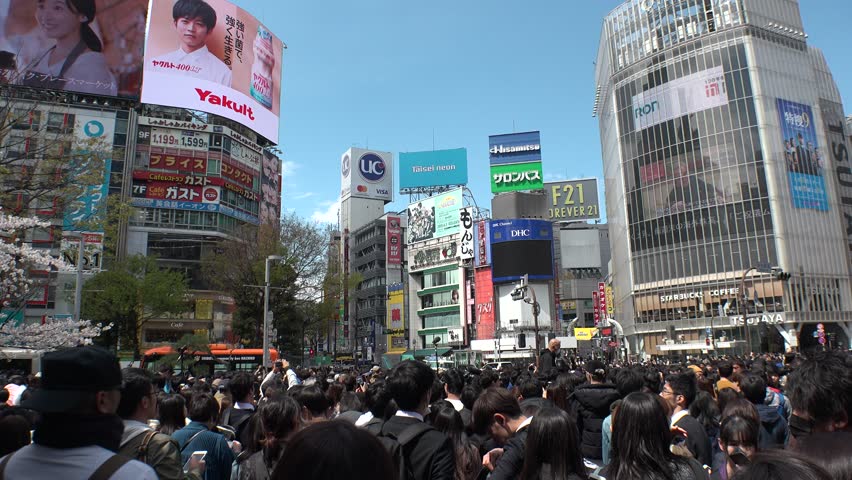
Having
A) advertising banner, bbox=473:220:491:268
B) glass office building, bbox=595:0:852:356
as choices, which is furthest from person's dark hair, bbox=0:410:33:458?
advertising banner, bbox=473:220:491:268

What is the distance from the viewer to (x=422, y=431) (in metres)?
3.92

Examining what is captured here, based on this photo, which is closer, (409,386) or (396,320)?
(409,386)

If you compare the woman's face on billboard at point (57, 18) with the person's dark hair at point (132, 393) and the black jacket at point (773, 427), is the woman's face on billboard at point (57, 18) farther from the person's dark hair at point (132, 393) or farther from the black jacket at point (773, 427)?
the black jacket at point (773, 427)

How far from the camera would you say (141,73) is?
54.8m

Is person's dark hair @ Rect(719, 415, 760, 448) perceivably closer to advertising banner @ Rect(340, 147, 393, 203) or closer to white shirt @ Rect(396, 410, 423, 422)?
white shirt @ Rect(396, 410, 423, 422)

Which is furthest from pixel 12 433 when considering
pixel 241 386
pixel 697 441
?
pixel 697 441

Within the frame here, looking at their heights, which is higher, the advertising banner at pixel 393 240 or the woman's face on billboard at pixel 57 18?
the woman's face on billboard at pixel 57 18

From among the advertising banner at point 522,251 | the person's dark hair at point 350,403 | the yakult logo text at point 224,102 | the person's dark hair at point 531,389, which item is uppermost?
the yakult logo text at point 224,102

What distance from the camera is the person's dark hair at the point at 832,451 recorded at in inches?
81.7

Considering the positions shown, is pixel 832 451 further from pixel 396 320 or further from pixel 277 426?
pixel 396 320

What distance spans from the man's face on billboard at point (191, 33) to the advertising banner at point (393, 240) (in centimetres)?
4249

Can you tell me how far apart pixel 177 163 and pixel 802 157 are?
6282 cm

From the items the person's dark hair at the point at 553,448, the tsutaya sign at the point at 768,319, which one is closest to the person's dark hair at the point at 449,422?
the person's dark hair at the point at 553,448

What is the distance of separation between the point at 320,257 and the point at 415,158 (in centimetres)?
5464
